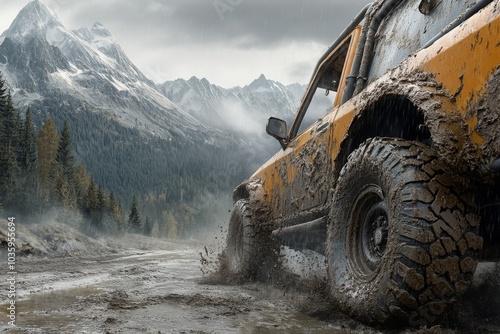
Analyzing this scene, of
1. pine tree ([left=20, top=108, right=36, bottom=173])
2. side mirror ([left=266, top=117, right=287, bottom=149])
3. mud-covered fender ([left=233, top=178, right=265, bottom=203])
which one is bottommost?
mud-covered fender ([left=233, top=178, right=265, bottom=203])

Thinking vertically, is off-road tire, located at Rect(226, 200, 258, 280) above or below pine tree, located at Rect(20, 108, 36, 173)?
below

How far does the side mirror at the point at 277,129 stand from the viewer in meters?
5.01

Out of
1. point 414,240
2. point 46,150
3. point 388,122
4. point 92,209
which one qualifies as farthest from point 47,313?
point 92,209

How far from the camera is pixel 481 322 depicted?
2.65m

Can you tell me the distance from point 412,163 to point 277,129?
9.06ft

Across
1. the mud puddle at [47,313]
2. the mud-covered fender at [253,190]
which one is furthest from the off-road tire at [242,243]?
the mud puddle at [47,313]

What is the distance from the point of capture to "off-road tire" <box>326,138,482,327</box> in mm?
2166

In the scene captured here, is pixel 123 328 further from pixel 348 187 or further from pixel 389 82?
pixel 389 82

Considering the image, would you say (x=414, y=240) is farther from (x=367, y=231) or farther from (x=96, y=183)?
(x=96, y=183)

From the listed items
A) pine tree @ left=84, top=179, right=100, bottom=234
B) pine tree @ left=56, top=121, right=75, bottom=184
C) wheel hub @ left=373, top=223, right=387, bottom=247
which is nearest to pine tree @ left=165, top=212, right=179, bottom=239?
pine tree @ left=84, top=179, right=100, bottom=234

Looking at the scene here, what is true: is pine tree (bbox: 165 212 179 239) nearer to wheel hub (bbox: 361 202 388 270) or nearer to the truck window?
the truck window

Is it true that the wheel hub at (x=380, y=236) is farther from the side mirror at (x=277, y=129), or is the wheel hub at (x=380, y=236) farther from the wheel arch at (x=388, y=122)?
the side mirror at (x=277, y=129)

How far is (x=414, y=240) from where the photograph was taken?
2.19 m

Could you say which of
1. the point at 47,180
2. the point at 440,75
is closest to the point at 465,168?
the point at 440,75
